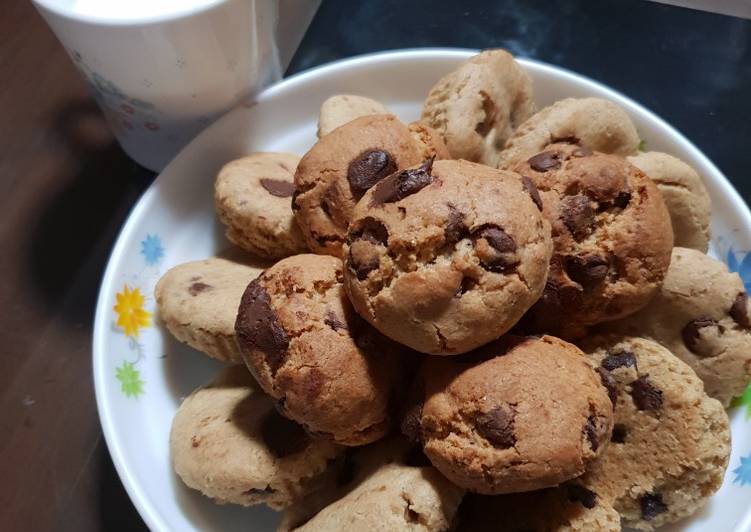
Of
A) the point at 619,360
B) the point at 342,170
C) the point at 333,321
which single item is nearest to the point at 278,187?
the point at 342,170

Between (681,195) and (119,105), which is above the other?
(681,195)

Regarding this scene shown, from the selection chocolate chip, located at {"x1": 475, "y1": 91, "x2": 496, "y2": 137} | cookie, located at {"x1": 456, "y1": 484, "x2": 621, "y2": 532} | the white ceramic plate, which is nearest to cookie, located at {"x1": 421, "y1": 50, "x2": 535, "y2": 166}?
chocolate chip, located at {"x1": 475, "y1": 91, "x2": 496, "y2": 137}

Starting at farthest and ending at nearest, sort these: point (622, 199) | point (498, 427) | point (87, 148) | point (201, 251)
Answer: point (87, 148), point (201, 251), point (622, 199), point (498, 427)

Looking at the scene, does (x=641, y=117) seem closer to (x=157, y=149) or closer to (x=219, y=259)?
(x=219, y=259)

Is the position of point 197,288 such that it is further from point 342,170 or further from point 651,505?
point 651,505

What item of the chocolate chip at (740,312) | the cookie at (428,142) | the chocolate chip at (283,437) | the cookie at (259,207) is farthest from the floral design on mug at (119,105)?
the chocolate chip at (740,312)
